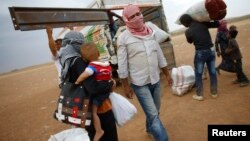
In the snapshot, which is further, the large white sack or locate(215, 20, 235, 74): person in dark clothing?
locate(215, 20, 235, 74): person in dark clothing

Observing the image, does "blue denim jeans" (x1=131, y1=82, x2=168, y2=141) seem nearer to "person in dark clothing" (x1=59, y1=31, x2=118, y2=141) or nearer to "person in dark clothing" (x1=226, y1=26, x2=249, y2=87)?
"person in dark clothing" (x1=59, y1=31, x2=118, y2=141)

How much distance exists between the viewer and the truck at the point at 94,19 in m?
3.48

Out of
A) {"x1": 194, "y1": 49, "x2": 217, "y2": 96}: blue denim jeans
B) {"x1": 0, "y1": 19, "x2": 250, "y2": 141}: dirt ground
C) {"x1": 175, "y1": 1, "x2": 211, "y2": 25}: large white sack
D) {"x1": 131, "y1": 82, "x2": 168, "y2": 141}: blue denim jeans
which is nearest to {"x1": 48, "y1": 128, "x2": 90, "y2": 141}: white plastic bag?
{"x1": 131, "y1": 82, "x2": 168, "y2": 141}: blue denim jeans

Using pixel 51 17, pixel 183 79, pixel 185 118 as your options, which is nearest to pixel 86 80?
pixel 51 17

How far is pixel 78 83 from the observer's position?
2.34 meters

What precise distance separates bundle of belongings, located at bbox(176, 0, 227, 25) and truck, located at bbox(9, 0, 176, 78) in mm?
749

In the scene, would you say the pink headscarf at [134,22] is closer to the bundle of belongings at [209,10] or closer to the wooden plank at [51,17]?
the wooden plank at [51,17]

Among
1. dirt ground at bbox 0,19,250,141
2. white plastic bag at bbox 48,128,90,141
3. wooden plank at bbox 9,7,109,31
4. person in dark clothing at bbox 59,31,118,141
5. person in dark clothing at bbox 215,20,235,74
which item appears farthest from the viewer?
person in dark clothing at bbox 215,20,235,74

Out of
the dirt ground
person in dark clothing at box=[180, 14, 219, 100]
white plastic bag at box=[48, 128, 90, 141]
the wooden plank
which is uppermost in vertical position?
the wooden plank

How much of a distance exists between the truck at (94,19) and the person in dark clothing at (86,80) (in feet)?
4.07

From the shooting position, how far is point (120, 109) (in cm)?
268

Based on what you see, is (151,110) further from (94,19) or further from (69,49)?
(94,19)

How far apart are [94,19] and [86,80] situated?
2954 mm

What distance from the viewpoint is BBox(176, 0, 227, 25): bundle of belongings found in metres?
4.37
